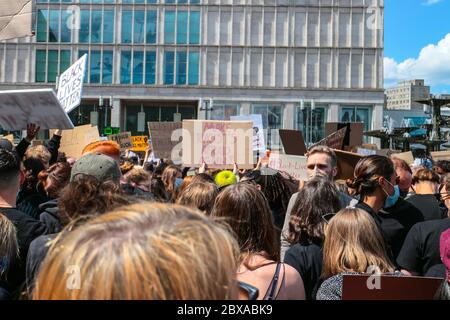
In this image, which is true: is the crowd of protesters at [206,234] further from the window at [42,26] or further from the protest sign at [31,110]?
the window at [42,26]

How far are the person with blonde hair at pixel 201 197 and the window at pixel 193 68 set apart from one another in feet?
150

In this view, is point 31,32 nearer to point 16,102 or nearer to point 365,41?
point 16,102

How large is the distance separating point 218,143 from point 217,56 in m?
43.2

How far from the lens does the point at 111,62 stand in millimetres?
49750

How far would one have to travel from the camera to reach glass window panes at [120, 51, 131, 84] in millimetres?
49531

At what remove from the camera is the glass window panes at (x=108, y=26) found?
50.1m

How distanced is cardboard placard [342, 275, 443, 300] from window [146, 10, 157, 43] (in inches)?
1976

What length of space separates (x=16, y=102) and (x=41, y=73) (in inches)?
1876

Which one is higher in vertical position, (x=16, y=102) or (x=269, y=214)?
(x=16, y=102)

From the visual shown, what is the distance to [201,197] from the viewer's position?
14.1 ft

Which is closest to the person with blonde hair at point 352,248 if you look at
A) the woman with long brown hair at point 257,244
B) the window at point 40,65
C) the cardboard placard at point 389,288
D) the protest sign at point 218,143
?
the woman with long brown hair at point 257,244

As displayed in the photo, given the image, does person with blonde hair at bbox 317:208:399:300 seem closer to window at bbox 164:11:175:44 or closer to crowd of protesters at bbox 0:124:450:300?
crowd of protesters at bbox 0:124:450:300

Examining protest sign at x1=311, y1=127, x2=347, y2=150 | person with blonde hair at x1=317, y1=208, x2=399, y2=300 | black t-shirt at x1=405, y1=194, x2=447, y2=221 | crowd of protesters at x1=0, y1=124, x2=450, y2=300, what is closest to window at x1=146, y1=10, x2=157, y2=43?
protest sign at x1=311, y1=127, x2=347, y2=150
